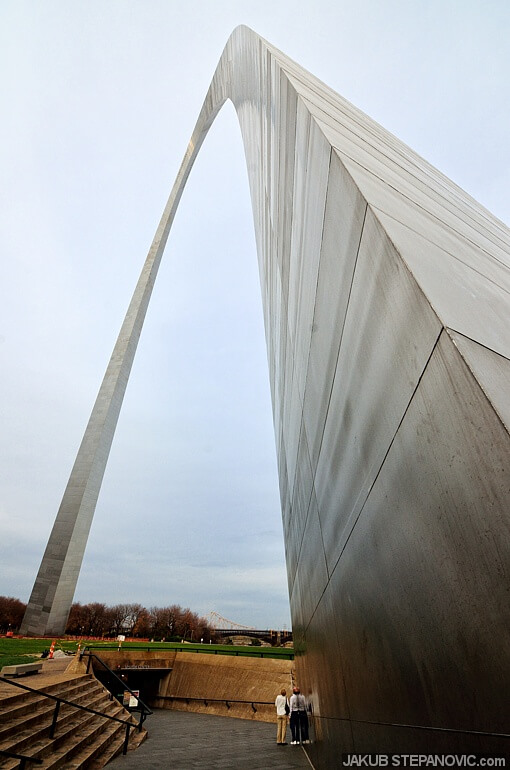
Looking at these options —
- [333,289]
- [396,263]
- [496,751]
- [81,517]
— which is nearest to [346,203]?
[333,289]

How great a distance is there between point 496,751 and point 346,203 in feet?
10.2

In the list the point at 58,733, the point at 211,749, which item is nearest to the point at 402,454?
the point at 58,733

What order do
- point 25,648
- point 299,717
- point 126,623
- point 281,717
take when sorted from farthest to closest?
point 126,623 → point 25,648 → point 281,717 → point 299,717

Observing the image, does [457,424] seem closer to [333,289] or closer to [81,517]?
[333,289]

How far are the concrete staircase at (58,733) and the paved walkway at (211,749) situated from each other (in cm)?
46

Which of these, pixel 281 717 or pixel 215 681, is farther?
pixel 215 681

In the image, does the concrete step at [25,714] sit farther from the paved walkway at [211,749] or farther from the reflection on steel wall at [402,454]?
the reflection on steel wall at [402,454]

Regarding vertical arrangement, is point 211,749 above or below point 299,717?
below

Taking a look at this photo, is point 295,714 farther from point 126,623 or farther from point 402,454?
point 126,623

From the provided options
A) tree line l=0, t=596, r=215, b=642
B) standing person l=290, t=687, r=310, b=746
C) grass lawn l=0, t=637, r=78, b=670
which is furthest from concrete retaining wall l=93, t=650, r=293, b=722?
tree line l=0, t=596, r=215, b=642

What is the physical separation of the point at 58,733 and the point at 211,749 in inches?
159

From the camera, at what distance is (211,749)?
32.0 ft

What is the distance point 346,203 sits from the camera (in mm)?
3047

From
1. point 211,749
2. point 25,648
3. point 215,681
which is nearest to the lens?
point 211,749
